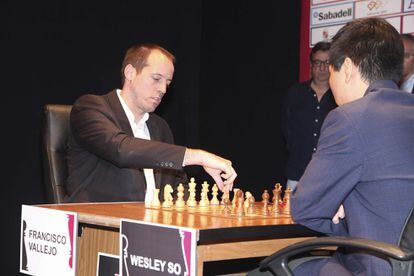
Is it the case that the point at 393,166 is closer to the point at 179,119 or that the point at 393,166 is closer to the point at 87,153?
the point at 87,153

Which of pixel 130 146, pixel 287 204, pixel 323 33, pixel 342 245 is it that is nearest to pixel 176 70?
Result: pixel 323 33

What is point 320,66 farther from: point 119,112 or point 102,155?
point 102,155

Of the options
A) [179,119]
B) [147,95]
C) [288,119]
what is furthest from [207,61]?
[147,95]

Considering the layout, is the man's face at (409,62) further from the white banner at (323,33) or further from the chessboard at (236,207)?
the chessboard at (236,207)

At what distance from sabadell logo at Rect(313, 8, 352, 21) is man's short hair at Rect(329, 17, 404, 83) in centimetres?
308

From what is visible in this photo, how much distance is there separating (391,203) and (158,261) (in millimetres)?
763

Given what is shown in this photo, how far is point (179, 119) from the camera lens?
659 centimetres

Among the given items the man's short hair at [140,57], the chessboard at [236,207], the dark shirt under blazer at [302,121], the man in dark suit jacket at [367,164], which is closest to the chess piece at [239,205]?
the chessboard at [236,207]

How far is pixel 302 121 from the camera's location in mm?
5250

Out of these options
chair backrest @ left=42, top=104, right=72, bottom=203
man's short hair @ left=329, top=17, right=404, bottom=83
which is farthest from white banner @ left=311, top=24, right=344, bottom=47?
man's short hair @ left=329, top=17, right=404, bottom=83

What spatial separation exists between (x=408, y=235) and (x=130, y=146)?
55.6 inches

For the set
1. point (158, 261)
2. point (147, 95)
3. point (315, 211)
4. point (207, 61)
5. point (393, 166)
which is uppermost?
point (207, 61)

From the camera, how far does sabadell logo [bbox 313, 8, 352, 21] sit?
5.24 metres

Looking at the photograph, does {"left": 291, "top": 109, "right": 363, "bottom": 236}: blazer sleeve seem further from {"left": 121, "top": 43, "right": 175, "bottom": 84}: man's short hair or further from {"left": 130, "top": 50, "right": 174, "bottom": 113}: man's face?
{"left": 121, "top": 43, "right": 175, "bottom": 84}: man's short hair
